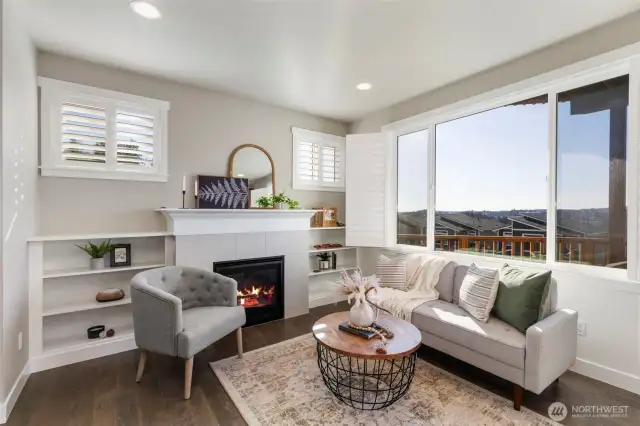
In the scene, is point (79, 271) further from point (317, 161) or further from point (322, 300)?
point (317, 161)

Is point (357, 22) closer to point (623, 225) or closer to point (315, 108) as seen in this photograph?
point (315, 108)

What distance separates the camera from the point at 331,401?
7.14 ft

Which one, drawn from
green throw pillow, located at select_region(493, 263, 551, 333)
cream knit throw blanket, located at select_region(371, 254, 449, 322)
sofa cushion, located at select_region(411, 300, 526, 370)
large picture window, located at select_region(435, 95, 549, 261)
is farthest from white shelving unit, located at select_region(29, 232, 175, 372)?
large picture window, located at select_region(435, 95, 549, 261)

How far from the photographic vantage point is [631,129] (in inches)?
91.3

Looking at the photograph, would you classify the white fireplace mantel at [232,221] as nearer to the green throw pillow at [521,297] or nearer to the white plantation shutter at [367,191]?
the white plantation shutter at [367,191]

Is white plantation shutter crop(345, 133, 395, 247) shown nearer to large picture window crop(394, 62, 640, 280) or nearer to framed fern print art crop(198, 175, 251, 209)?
large picture window crop(394, 62, 640, 280)

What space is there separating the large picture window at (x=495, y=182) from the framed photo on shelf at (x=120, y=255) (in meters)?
3.50

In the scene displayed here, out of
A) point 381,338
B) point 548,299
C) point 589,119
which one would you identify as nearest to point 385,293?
point 381,338

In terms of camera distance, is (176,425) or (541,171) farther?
(541,171)

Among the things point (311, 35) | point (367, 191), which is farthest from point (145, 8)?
point (367, 191)

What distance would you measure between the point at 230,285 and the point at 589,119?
11.6ft

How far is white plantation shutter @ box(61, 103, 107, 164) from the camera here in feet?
9.48

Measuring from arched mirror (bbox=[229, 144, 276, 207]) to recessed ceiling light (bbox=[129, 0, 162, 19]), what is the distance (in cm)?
173

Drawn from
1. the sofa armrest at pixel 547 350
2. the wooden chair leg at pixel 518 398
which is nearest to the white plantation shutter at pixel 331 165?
the sofa armrest at pixel 547 350
